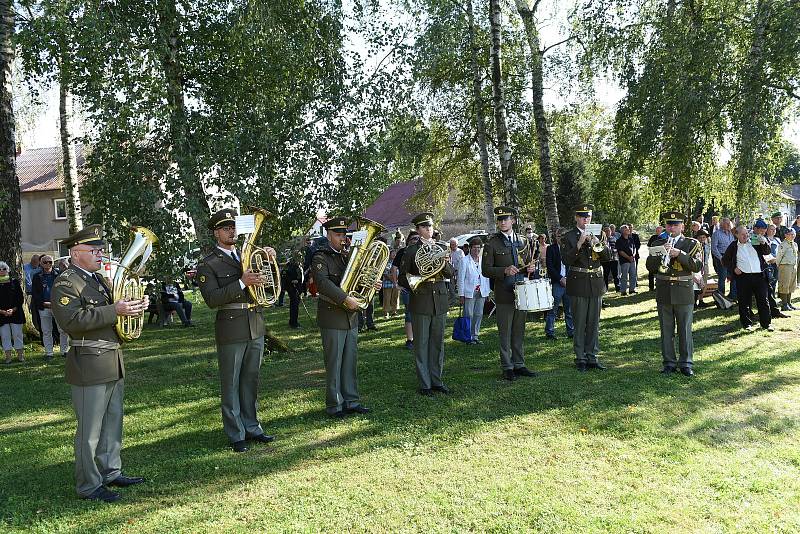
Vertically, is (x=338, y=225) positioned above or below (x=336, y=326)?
above

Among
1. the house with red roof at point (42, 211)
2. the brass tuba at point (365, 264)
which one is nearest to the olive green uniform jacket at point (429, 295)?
the brass tuba at point (365, 264)

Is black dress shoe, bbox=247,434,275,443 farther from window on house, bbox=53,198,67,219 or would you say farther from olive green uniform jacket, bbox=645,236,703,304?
window on house, bbox=53,198,67,219

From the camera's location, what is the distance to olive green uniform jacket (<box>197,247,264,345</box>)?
653 cm

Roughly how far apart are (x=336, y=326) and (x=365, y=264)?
815 mm

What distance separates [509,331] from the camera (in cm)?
914

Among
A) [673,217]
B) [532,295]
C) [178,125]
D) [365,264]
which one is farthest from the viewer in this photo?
[178,125]

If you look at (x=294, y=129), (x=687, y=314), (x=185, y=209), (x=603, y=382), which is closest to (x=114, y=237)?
(x=185, y=209)

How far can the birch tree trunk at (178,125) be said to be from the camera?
398 inches

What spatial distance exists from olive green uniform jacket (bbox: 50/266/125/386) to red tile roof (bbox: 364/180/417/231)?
37.8 metres

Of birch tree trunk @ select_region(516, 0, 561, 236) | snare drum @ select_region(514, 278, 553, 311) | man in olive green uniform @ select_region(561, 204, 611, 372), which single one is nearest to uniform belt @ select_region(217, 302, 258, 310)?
snare drum @ select_region(514, 278, 553, 311)

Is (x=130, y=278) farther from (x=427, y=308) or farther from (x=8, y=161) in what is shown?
(x=8, y=161)

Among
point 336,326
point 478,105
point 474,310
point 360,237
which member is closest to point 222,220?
point 360,237

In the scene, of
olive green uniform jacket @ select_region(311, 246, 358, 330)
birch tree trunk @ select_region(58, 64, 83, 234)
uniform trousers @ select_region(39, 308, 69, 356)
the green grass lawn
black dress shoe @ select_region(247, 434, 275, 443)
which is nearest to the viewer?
the green grass lawn

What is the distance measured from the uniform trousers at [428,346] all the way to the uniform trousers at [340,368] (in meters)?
1.05
